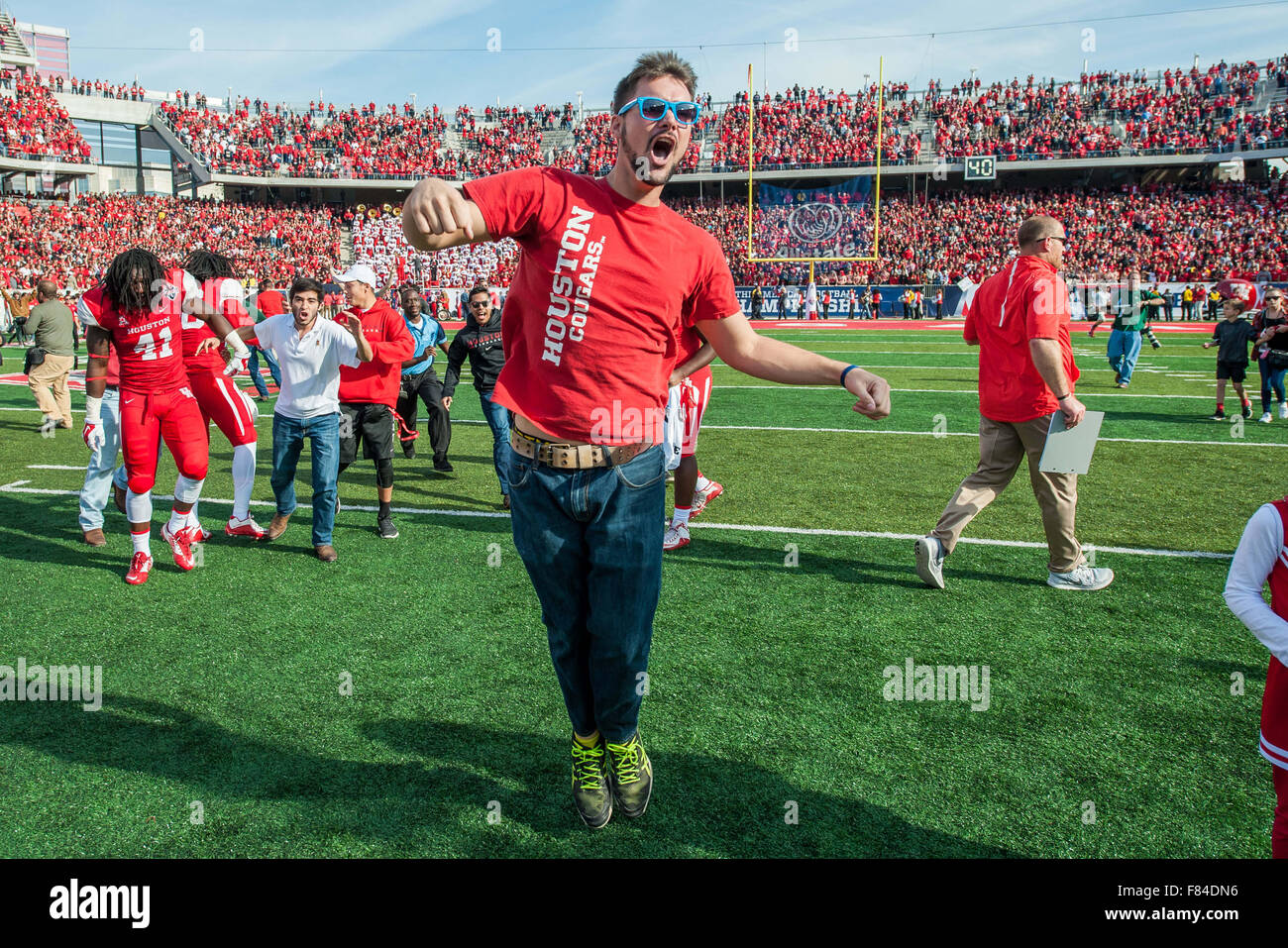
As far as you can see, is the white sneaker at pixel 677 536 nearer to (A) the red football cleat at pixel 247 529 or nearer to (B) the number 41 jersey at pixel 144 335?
(A) the red football cleat at pixel 247 529

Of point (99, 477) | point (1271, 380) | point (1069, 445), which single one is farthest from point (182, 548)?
point (1271, 380)

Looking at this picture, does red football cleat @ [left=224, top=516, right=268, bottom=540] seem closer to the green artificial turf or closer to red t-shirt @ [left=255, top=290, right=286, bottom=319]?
→ the green artificial turf

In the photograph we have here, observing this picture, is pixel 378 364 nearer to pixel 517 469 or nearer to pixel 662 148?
pixel 517 469

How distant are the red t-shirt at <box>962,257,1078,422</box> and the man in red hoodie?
426 centimetres

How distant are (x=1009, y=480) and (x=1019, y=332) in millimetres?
966

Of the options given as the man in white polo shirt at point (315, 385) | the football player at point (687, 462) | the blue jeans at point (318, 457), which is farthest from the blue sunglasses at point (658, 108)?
the blue jeans at point (318, 457)

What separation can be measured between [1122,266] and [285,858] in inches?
1659

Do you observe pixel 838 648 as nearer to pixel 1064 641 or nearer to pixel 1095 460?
pixel 1064 641

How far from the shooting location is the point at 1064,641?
4.77 m

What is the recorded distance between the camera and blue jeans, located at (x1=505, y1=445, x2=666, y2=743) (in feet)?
9.13

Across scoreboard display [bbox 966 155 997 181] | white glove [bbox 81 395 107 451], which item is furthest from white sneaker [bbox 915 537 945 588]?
scoreboard display [bbox 966 155 997 181]

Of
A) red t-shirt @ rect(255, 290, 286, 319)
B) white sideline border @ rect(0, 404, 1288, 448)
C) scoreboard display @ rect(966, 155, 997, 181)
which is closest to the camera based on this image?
white sideline border @ rect(0, 404, 1288, 448)

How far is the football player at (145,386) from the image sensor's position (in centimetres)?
584
